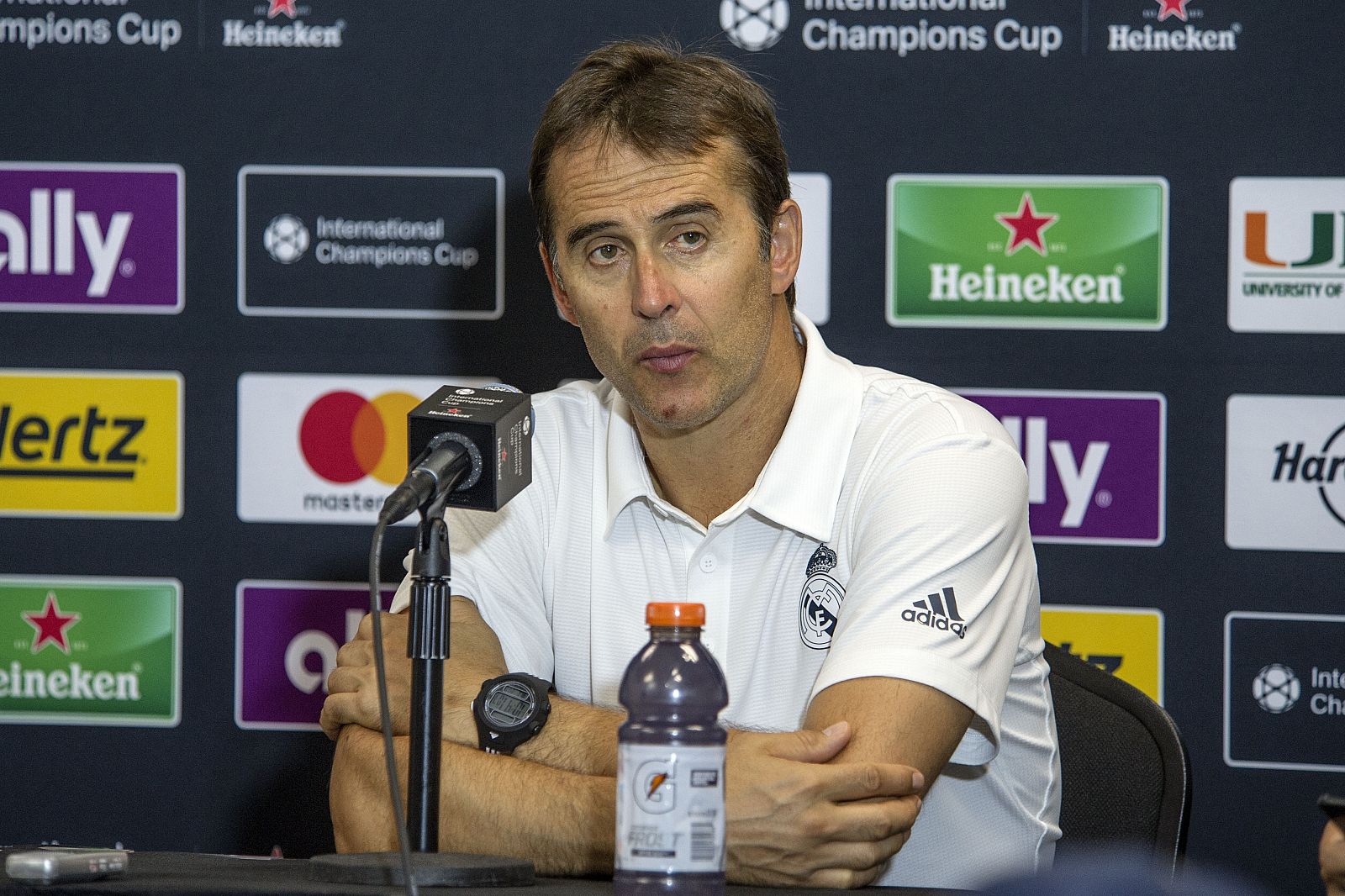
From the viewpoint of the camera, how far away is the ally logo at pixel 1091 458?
7.41 feet

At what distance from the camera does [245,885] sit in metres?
1.03

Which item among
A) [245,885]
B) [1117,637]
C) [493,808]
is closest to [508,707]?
[493,808]

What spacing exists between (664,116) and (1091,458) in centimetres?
99

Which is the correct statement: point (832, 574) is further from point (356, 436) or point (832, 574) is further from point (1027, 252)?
point (356, 436)

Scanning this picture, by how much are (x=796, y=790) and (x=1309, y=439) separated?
4.45ft

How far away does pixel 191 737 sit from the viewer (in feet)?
8.06

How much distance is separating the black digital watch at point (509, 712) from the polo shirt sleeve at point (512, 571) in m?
0.24

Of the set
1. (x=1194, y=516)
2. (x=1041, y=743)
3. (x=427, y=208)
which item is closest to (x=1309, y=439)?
(x=1194, y=516)

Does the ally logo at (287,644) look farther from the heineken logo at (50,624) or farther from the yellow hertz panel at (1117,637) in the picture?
the yellow hertz panel at (1117,637)

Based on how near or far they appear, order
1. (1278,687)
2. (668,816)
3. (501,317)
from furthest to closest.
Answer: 1. (501,317)
2. (1278,687)
3. (668,816)

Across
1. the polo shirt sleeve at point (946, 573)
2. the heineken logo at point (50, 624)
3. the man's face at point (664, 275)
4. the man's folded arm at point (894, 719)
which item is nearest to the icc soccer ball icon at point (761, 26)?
the man's face at point (664, 275)

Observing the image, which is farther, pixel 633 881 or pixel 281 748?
pixel 281 748

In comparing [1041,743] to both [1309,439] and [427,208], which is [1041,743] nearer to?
[1309,439]

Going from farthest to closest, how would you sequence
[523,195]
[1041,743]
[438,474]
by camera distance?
[523,195] → [1041,743] → [438,474]
